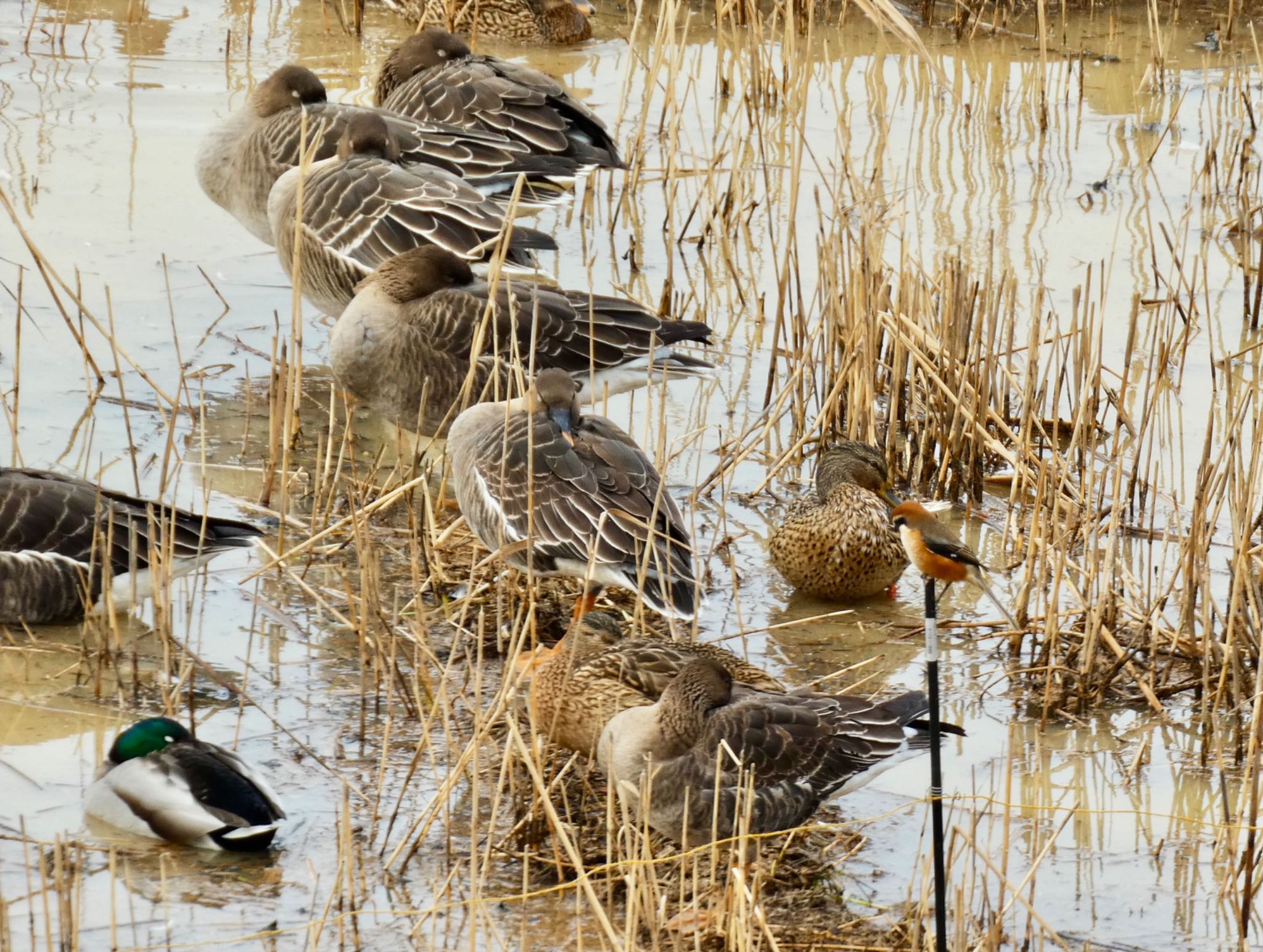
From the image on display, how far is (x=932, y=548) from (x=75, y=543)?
133 inches

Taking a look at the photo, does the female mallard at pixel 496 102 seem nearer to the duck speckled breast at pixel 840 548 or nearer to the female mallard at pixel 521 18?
the female mallard at pixel 521 18

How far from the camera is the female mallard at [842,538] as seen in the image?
19.7ft

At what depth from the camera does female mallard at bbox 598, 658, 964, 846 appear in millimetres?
4441

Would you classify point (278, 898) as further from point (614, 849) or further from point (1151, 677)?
point (1151, 677)

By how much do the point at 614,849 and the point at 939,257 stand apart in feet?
18.2

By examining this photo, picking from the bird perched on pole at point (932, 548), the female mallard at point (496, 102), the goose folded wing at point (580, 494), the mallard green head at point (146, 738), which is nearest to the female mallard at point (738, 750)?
the goose folded wing at point (580, 494)

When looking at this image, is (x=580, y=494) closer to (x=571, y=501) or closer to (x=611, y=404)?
(x=571, y=501)

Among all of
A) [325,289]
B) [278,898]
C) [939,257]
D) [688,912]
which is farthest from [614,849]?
[939,257]

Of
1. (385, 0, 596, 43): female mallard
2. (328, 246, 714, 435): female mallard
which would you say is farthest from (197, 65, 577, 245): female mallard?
(385, 0, 596, 43): female mallard

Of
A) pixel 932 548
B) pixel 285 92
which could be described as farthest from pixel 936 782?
pixel 285 92

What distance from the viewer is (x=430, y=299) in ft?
23.6

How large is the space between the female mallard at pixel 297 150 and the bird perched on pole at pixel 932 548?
19.9 feet

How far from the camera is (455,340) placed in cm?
709

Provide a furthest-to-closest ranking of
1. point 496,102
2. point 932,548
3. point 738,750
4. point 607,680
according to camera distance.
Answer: point 496,102
point 607,680
point 738,750
point 932,548
